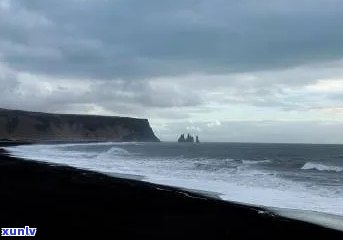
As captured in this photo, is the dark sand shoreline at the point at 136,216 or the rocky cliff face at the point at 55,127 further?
the rocky cliff face at the point at 55,127

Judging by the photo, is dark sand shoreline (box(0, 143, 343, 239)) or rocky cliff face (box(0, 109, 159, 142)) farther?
rocky cliff face (box(0, 109, 159, 142))

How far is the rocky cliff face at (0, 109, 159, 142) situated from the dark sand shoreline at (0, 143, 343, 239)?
5707 inches

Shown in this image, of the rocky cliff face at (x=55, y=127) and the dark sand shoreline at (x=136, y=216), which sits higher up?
the rocky cliff face at (x=55, y=127)

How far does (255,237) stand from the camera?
37.8 feet

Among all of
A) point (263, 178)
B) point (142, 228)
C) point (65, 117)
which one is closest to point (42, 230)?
point (142, 228)

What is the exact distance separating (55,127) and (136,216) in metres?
169

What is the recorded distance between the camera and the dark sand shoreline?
1138 cm

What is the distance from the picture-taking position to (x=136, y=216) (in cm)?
1372

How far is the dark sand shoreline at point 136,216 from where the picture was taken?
448 inches

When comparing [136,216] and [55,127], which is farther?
[55,127]

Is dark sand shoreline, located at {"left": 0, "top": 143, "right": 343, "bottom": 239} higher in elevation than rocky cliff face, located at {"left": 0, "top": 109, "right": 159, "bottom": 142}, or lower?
lower

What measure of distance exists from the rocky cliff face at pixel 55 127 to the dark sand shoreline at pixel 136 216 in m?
145

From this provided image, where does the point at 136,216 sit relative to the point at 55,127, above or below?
below

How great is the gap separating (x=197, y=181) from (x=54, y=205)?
39.6 feet
